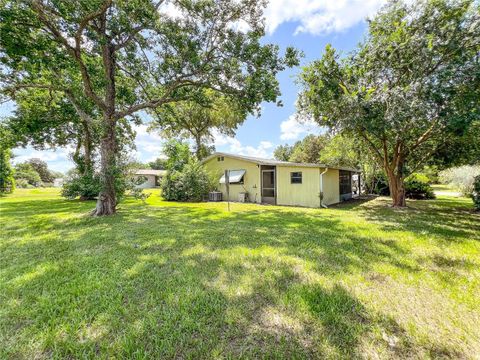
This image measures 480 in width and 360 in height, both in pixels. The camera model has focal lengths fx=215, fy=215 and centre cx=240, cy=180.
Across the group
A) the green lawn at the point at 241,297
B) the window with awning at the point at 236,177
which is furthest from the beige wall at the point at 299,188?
the green lawn at the point at 241,297

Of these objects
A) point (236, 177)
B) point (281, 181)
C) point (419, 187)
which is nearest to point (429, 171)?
point (419, 187)

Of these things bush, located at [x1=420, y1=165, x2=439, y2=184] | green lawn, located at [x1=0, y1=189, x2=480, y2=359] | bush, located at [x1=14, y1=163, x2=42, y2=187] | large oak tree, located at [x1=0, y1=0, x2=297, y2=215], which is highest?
large oak tree, located at [x1=0, y1=0, x2=297, y2=215]

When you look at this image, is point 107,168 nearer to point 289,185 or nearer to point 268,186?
point 268,186

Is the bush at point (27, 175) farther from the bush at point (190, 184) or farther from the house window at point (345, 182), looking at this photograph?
the house window at point (345, 182)

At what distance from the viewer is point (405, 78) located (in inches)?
361

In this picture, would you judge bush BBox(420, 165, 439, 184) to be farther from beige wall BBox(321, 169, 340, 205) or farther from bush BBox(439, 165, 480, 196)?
beige wall BBox(321, 169, 340, 205)

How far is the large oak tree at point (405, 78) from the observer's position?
744 cm

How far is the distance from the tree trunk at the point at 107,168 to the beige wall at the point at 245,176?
8.53 m

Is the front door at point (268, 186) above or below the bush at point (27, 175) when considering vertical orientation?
below

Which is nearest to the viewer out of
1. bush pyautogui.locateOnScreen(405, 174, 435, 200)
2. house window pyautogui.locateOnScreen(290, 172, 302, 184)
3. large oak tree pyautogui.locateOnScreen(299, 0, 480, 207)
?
large oak tree pyautogui.locateOnScreen(299, 0, 480, 207)

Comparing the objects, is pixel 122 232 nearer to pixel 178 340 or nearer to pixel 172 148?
pixel 178 340

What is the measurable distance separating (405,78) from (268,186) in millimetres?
9272

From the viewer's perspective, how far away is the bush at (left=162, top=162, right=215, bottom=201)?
53.3ft

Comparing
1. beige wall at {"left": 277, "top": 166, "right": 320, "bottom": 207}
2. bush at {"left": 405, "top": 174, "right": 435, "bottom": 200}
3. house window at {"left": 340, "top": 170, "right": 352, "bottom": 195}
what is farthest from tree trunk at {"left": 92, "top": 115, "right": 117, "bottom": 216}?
bush at {"left": 405, "top": 174, "right": 435, "bottom": 200}
